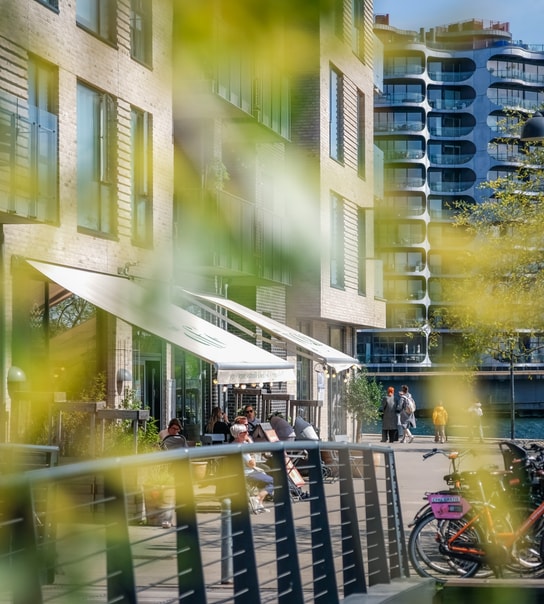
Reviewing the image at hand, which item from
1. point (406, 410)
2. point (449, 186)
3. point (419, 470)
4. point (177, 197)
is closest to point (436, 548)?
point (177, 197)

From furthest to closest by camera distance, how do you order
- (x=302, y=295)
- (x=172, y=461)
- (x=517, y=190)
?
(x=302, y=295)
(x=517, y=190)
(x=172, y=461)

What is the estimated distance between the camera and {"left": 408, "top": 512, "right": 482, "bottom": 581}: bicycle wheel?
39.6ft

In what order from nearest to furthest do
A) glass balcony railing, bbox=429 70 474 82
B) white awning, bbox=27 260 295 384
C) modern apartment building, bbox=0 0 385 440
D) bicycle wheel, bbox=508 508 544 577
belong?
modern apartment building, bbox=0 0 385 440 < glass balcony railing, bbox=429 70 474 82 < bicycle wheel, bbox=508 508 544 577 < white awning, bbox=27 260 295 384

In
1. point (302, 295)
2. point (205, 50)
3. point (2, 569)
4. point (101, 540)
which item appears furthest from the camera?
point (302, 295)

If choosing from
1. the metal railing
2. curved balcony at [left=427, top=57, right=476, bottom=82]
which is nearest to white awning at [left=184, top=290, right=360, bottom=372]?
the metal railing

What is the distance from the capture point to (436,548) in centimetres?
1246

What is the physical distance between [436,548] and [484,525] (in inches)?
21.5

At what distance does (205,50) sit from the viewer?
177 centimetres

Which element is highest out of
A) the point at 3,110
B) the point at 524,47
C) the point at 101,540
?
the point at 3,110

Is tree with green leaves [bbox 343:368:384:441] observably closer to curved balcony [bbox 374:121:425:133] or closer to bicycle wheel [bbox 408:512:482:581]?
bicycle wheel [bbox 408:512:482:581]

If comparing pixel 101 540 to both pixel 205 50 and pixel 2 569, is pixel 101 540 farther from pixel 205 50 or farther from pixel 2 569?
pixel 205 50

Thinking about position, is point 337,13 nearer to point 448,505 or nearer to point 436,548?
point 448,505

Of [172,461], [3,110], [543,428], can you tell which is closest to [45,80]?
[3,110]

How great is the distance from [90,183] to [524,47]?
76cm
